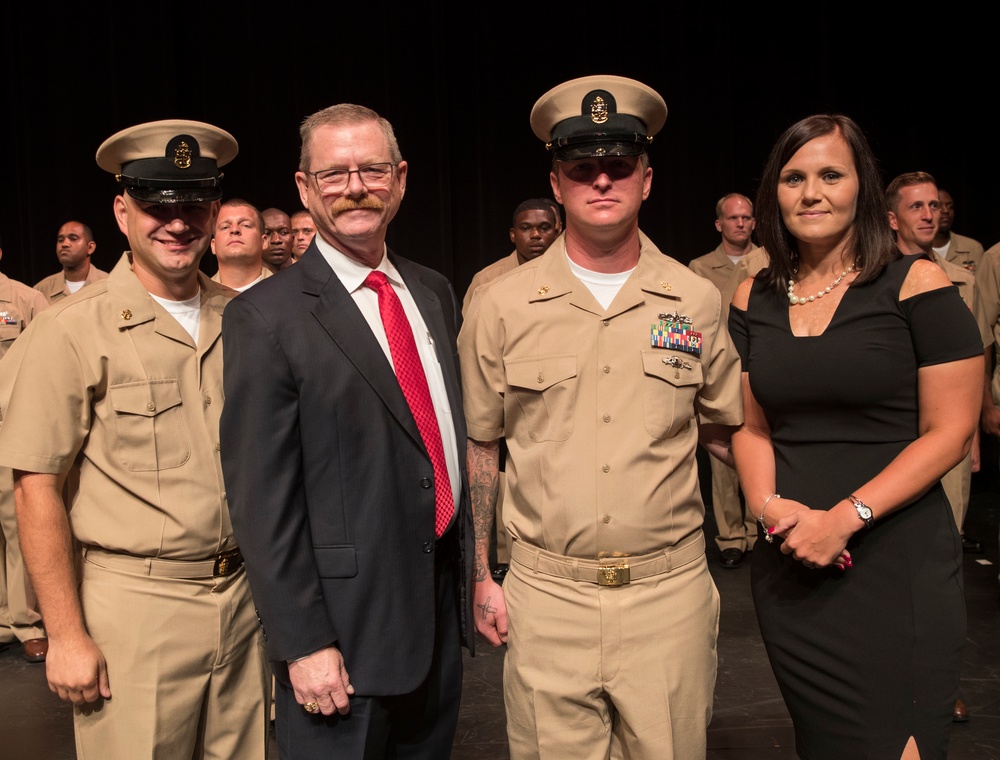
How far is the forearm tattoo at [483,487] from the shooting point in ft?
Answer: 6.65

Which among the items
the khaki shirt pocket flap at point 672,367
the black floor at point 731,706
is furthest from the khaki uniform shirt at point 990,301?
the khaki shirt pocket flap at point 672,367

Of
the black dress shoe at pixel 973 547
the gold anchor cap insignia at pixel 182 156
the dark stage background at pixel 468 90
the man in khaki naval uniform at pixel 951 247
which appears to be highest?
the dark stage background at pixel 468 90

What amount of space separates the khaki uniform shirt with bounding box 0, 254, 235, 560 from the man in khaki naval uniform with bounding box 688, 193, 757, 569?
293 cm

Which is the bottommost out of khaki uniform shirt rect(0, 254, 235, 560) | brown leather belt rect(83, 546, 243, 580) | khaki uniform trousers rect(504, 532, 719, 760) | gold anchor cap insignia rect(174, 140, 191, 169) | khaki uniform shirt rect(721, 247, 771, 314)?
khaki uniform trousers rect(504, 532, 719, 760)

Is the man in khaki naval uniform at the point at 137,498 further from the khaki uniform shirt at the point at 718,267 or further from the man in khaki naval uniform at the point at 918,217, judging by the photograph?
the khaki uniform shirt at the point at 718,267

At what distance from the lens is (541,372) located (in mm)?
1945

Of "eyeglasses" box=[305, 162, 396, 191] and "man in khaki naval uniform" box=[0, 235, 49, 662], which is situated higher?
"eyeglasses" box=[305, 162, 396, 191]

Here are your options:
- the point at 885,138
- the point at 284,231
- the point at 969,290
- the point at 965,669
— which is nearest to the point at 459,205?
the point at 284,231

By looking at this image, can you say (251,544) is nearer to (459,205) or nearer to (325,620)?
(325,620)

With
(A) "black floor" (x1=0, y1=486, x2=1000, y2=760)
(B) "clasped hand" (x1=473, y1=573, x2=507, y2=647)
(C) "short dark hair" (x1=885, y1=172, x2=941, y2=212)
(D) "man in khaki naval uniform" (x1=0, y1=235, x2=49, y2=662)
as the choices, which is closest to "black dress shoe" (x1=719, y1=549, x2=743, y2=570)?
(A) "black floor" (x1=0, y1=486, x2=1000, y2=760)

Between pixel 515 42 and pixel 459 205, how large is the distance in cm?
127

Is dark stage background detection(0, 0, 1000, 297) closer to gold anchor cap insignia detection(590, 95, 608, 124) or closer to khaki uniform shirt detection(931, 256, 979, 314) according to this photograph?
khaki uniform shirt detection(931, 256, 979, 314)

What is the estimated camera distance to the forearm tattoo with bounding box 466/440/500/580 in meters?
2.03

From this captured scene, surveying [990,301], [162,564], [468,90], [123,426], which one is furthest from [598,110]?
[468,90]
